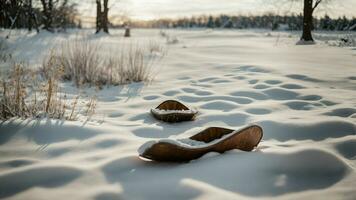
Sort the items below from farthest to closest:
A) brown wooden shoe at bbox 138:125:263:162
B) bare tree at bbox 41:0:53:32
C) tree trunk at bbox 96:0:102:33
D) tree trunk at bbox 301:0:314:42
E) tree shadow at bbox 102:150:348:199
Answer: tree trunk at bbox 96:0:102:33 → bare tree at bbox 41:0:53:32 → tree trunk at bbox 301:0:314:42 → brown wooden shoe at bbox 138:125:263:162 → tree shadow at bbox 102:150:348:199

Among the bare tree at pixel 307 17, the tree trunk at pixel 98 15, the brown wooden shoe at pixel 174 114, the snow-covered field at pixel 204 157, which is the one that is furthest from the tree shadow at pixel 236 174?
the tree trunk at pixel 98 15

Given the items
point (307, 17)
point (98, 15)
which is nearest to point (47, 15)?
point (98, 15)

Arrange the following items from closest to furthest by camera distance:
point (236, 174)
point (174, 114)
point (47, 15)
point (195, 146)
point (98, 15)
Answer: point (236, 174) < point (195, 146) < point (174, 114) < point (47, 15) < point (98, 15)

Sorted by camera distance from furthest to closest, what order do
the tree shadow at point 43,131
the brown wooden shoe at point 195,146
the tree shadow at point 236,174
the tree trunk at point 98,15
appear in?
the tree trunk at point 98,15 < the tree shadow at point 43,131 < the brown wooden shoe at point 195,146 < the tree shadow at point 236,174

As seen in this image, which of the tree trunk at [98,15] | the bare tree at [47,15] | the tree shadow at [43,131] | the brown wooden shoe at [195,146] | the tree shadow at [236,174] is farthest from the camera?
the tree trunk at [98,15]

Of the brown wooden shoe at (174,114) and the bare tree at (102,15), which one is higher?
the bare tree at (102,15)

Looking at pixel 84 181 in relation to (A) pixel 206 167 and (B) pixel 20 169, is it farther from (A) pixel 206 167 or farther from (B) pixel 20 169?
(A) pixel 206 167

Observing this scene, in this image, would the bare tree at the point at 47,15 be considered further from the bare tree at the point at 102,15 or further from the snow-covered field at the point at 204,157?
the snow-covered field at the point at 204,157

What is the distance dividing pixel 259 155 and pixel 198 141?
17.1 inches

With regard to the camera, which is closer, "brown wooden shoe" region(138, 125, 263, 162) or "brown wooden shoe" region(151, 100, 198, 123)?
"brown wooden shoe" region(138, 125, 263, 162)

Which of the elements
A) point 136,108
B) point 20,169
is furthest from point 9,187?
point 136,108

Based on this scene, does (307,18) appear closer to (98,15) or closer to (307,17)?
(307,17)

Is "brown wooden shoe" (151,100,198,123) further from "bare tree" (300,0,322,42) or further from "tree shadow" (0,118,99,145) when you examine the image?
"bare tree" (300,0,322,42)

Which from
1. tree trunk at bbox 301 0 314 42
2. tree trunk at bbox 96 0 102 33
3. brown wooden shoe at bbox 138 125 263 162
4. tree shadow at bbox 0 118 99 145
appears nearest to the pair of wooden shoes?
brown wooden shoe at bbox 138 125 263 162
